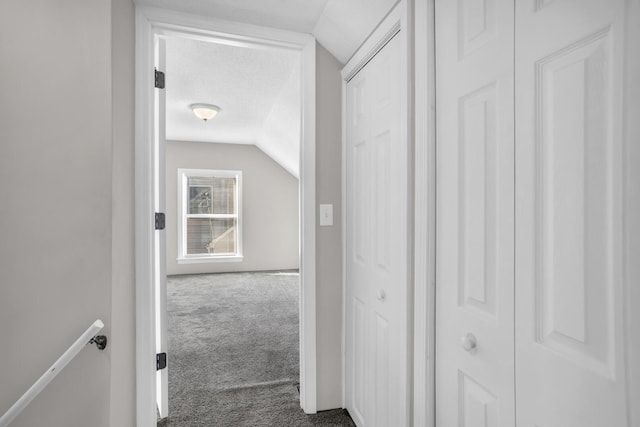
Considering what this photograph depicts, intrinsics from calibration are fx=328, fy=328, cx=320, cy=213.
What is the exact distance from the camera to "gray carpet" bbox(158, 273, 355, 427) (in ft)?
5.95

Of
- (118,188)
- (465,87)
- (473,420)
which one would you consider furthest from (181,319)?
(465,87)

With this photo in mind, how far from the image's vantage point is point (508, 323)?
0.83m

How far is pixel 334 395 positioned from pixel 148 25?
7.08 ft

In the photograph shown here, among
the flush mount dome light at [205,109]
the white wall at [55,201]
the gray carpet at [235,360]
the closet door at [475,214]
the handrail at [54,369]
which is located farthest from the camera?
the flush mount dome light at [205,109]

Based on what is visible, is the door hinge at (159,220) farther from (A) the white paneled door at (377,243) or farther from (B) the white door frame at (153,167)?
(A) the white paneled door at (377,243)

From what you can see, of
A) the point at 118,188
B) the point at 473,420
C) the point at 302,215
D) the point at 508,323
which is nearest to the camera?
the point at 508,323

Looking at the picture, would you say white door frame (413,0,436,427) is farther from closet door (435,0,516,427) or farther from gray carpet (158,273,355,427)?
gray carpet (158,273,355,427)

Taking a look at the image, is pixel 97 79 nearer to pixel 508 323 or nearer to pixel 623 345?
pixel 508 323

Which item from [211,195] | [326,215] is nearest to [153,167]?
[326,215]

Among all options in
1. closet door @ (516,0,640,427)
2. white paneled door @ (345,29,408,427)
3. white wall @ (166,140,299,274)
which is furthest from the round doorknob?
white wall @ (166,140,299,274)

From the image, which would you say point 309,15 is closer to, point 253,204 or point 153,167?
point 153,167

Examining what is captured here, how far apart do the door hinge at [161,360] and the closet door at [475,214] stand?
4.59 feet

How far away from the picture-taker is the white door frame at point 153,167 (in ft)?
5.19

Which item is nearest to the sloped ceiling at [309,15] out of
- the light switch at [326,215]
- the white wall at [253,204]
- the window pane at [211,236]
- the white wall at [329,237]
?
the white wall at [329,237]
